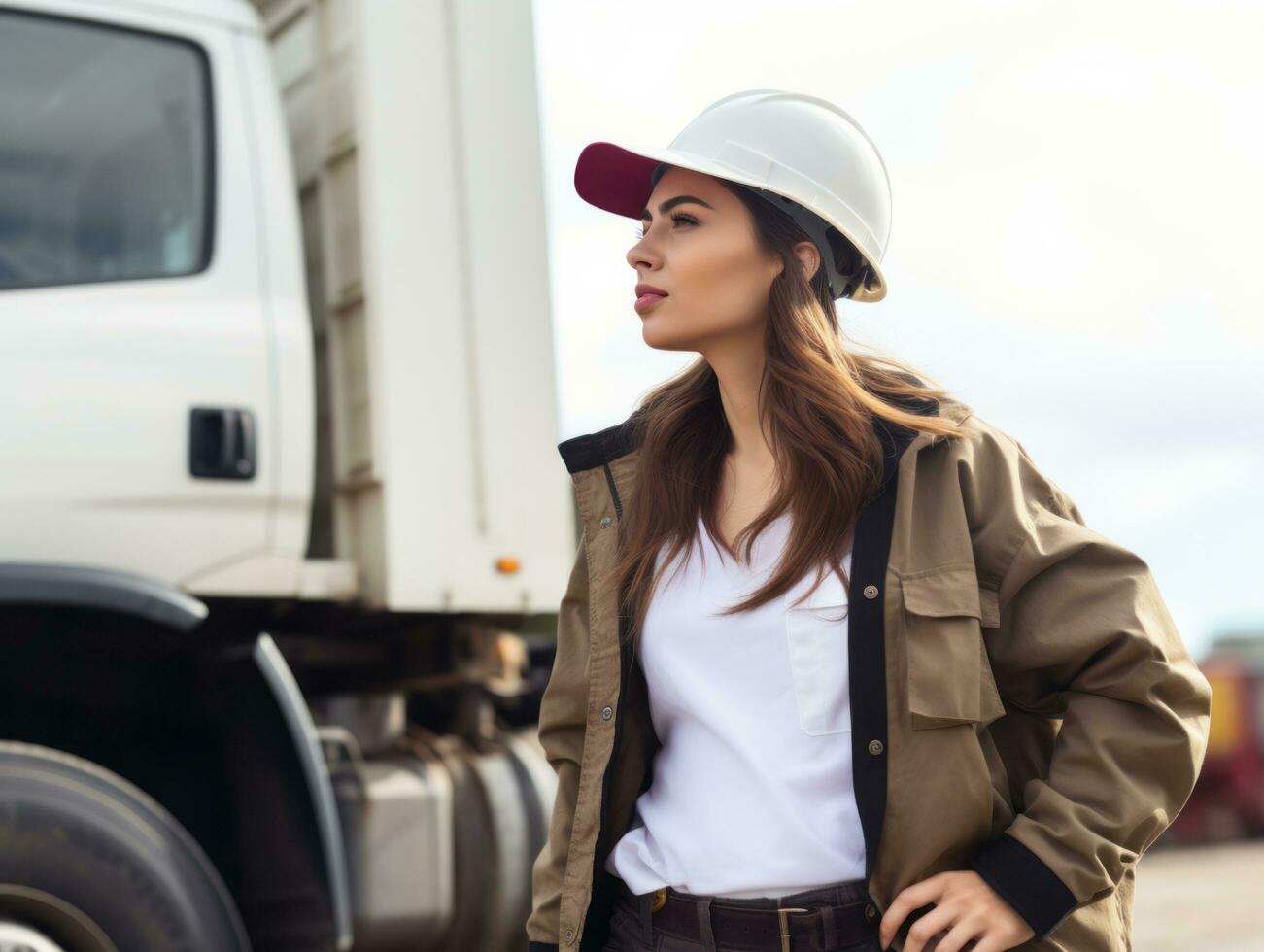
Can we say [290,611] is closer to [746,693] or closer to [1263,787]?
[746,693]

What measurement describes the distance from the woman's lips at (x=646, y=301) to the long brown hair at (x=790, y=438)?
0.15 metres

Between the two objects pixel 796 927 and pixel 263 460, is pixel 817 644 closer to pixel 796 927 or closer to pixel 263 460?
pixel 796 927

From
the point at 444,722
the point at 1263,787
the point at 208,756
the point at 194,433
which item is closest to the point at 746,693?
the point at 194,433

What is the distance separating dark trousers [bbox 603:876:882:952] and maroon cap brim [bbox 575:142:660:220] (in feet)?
3.14

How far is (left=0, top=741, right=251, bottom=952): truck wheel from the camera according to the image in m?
2.79

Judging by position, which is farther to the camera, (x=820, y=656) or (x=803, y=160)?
(x=803, y=160)

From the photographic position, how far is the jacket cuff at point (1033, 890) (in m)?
1.52

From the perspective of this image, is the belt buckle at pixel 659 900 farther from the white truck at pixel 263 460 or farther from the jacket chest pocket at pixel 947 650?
the white truck at pixel 263 460

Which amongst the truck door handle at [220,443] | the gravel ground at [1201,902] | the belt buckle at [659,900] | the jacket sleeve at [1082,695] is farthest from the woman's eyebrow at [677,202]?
the gravel ground at [1201,902]

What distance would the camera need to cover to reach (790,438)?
180 cm

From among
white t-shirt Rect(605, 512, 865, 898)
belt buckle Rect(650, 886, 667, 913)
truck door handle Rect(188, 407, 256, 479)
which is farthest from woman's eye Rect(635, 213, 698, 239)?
truck door handle Rect(188, 407, 256, 479)

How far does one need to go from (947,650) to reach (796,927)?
345mm

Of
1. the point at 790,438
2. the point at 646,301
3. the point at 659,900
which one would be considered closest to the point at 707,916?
the point at 659,900

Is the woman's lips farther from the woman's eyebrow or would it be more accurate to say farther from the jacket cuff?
the jacket cuff
